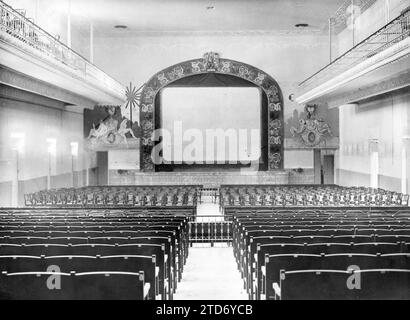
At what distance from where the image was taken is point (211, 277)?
8.19 meters

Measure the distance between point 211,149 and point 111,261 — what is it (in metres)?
24.2

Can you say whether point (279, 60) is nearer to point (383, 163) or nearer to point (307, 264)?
point (383, 163)

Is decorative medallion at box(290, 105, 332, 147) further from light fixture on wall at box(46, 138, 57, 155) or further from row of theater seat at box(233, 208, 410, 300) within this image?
row of theater seat at box(233, 208, 410, 300)

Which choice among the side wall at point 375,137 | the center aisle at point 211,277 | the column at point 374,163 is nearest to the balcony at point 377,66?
the side wall at point 375,137

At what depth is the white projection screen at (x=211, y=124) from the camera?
28531 millimetres

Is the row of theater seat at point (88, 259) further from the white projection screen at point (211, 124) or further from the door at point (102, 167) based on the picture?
the white projection screen at point (211, 124)

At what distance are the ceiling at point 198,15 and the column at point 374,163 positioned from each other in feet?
19.7

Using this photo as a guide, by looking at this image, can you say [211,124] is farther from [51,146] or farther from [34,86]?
[34,86]

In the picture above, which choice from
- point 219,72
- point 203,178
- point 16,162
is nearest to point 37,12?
point 16,162

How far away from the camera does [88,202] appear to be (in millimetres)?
16641

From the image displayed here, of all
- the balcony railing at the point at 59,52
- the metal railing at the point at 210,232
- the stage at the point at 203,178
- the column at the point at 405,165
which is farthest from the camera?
the stage at the point at 203,178

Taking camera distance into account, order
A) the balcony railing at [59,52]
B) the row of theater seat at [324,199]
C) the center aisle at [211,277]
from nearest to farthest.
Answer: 1. the center aisle at [211,277]
2. the row of theater seat at [324,199]
3. the balcony railing at [59,52]

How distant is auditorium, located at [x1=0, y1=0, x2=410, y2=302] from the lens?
5.76 meters

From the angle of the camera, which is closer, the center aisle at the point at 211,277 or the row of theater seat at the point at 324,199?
the center aisle at the point at 211,277
